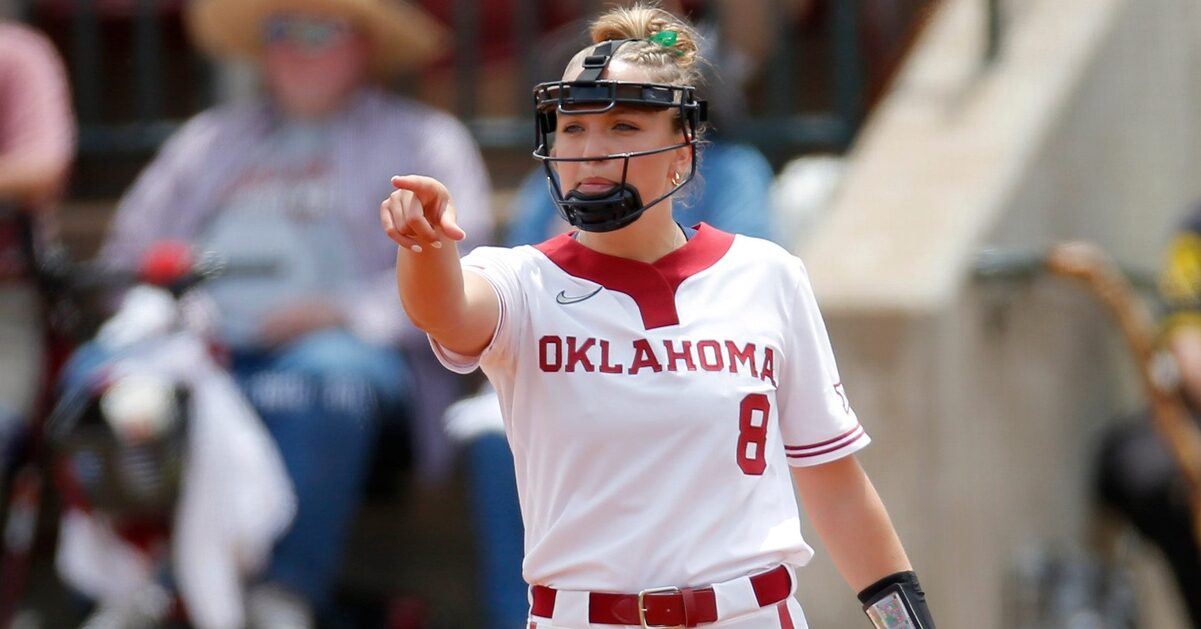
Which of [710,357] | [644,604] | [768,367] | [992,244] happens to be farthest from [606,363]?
[992,244]

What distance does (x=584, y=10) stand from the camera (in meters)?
7.36

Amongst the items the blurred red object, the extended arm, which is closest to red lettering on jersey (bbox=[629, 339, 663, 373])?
the extended arm

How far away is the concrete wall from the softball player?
2.36 metres

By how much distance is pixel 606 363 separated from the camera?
2879 millimetres

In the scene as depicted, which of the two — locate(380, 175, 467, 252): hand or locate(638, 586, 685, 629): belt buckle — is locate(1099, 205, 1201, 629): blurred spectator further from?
locate(380, 175, 467, 252): hand

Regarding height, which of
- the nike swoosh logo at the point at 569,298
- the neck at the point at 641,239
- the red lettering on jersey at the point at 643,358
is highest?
the neck at the point at 641,239

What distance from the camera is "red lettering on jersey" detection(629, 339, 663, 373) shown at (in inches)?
113

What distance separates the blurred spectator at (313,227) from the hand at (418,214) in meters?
3.02

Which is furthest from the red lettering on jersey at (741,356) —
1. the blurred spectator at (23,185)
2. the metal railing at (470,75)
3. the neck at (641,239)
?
the metal railing at (470,75)

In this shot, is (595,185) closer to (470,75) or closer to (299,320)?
(299,320)

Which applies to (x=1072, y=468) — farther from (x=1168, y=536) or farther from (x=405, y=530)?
(x=405, y=530)

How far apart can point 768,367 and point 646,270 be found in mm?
246

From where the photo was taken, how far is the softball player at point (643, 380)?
112 inches

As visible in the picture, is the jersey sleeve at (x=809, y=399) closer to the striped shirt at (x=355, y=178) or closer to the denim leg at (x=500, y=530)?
the denim leg at (x=500, y=530)
